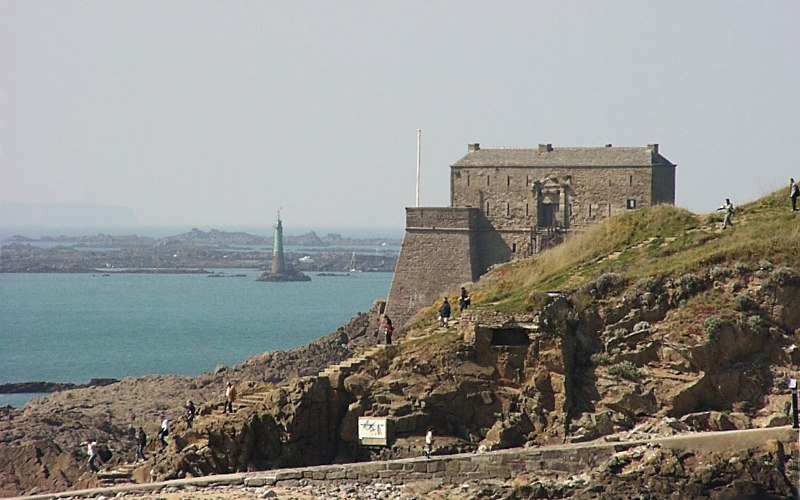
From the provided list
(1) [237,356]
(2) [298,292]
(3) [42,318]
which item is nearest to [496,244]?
(1) [237,356]

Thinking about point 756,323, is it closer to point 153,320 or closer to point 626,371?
point 626,371

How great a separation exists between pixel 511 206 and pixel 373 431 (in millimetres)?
23127

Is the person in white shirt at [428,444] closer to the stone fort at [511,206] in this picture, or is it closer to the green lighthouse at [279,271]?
the stone fort at [511,206]

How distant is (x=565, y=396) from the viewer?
105 feet

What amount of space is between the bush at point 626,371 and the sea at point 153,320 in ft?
136

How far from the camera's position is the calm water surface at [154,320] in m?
88.6

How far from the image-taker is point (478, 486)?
2977 centimetres

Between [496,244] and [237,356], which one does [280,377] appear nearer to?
[496,244]

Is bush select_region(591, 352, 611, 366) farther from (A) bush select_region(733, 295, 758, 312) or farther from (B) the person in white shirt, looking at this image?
(B) the person in white shirt

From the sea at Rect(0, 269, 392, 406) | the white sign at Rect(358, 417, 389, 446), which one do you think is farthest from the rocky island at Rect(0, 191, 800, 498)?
the sea at Rect(0, 269, 392, 406)

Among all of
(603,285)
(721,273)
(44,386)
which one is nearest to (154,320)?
(44,386)

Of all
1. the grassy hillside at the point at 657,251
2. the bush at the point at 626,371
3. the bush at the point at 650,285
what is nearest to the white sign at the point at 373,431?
the grassy hillside at the point at 657,251

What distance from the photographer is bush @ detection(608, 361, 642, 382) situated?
32.0 m

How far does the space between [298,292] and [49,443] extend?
119m
